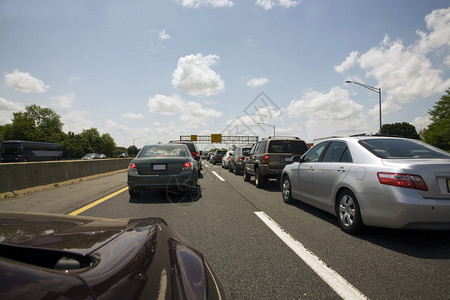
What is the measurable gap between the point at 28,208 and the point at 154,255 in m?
6.52

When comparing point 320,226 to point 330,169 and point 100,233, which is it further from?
point 100,233

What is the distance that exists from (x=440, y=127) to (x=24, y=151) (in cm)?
6408

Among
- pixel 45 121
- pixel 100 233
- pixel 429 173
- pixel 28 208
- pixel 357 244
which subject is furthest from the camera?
pixel 45 121

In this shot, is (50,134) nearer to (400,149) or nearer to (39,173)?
(39,173)

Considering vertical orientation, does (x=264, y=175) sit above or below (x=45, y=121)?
below

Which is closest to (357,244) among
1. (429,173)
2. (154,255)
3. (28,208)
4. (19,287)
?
(429,173)

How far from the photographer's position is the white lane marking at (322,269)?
254cm

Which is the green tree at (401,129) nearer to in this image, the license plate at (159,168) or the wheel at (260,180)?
the wheel at (260,180)

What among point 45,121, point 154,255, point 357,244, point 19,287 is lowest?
point 357,244

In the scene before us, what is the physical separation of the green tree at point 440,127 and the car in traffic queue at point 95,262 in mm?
53723

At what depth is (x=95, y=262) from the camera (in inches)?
45.4

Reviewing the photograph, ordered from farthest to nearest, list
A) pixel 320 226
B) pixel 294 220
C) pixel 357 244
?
1. pixel 294 220
2. pixel 320 226
3. pixel 357 244

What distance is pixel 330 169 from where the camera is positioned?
16.7 feet

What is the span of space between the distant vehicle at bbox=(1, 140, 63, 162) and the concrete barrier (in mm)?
27942
